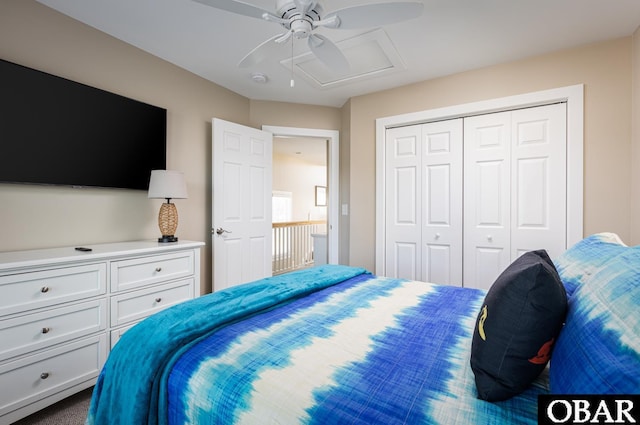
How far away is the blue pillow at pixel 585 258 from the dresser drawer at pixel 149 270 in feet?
7.69

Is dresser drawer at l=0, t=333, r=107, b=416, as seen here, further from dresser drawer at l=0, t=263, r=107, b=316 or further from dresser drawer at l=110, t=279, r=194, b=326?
dresser drawer at l=0, t=263, r=107, b=316

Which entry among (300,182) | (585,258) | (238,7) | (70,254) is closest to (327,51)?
(238,7)

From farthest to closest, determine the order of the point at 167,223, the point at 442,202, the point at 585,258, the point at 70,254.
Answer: the point at 442,202
the point at 167,223
the point at 70,254
the point at 585,258

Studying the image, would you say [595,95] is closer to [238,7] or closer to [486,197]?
[486,197]

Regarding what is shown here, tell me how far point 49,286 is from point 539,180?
3.66 meters

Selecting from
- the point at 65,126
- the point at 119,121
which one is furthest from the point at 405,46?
the point at 65,126

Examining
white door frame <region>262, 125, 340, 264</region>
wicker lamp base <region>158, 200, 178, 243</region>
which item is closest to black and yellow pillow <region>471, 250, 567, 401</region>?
wicker lamp base <region>158, 200, 178, 243</region>

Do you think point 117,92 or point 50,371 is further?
point 117,92

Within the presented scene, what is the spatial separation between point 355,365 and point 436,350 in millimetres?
296

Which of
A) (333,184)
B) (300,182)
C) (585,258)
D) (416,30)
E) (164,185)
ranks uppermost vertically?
(416,30)

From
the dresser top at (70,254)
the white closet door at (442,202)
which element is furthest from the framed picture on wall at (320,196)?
the dresser top at (70,254)

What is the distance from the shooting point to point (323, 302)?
1.48 m

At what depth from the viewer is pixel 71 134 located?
6.99ft

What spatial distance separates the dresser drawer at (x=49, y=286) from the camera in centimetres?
155
